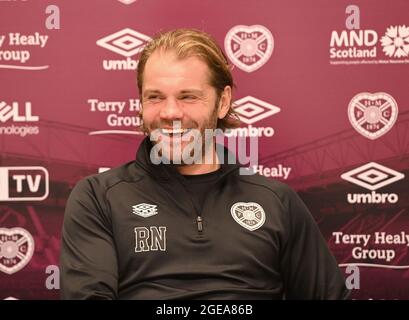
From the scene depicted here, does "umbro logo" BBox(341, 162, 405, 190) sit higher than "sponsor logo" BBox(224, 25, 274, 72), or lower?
lower

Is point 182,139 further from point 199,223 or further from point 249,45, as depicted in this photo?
point 249,45

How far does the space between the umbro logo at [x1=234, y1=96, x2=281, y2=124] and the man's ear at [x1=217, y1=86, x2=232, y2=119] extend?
1.21ft

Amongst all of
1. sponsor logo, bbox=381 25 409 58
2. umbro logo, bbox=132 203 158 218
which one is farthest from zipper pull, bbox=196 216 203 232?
sponsor logo, bbox=381 25 409 58

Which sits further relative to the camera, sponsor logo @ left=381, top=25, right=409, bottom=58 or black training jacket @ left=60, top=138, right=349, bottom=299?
sponsor logo @ left=381, top=25, right=409, bottom=58

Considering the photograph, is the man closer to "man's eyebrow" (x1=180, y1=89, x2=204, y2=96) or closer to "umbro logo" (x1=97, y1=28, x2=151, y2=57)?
"man's eyebrow" (x1=180, y1=89, x2=204, y2=96)

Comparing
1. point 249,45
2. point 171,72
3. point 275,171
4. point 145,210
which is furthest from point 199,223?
point 249,45

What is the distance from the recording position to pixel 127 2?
217cm

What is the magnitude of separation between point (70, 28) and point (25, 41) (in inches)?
6.9

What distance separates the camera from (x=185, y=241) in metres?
1.55

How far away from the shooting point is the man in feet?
4.97
